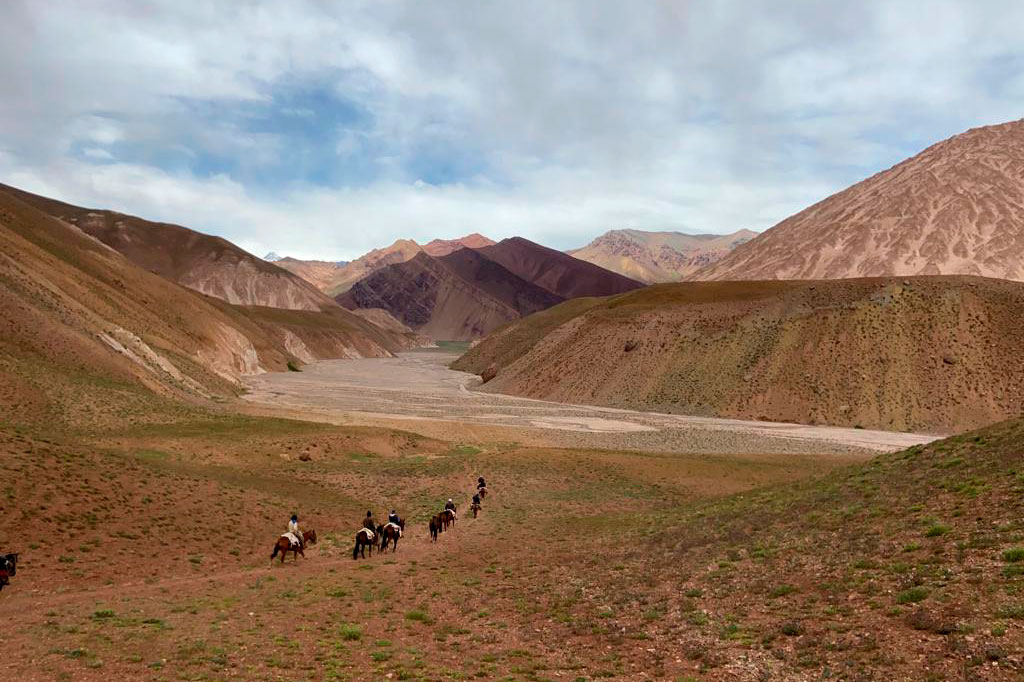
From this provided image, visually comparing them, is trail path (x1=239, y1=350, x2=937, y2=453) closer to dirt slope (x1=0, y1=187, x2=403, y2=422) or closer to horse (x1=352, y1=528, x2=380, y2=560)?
dirt slope (x1=0, y1=187, x2=403, y2=422)

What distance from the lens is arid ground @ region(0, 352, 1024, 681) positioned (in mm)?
11953

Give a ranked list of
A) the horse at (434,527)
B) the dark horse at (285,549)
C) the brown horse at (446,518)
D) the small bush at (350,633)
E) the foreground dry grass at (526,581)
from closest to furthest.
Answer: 1. the foreground dry grass at (526,581)
2. the small bush at (350,633)
3. the dark horse at (285,549)
4. the horse at (434,527)
5. the brown horse at (446,518)

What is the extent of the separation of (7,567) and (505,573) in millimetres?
14556

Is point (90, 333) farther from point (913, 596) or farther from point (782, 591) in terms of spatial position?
point (913, 596)

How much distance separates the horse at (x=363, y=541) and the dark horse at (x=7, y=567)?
1032cm

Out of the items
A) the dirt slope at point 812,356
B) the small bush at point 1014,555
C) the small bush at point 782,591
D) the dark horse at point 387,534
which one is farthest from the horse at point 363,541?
the dirt slope at point 812,356

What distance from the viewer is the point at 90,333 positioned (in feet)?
198

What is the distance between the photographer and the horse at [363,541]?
24103mm

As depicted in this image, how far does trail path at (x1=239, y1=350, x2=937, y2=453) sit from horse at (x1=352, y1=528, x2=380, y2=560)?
32.1 m

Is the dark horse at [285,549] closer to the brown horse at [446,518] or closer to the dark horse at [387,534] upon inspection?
A: the dark horse at [387,534]

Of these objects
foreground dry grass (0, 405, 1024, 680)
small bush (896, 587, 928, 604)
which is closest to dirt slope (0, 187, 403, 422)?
foreground dry grass (0, 405, 1024, 680)

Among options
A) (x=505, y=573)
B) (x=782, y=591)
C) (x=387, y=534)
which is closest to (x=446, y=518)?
(x=387, y=534)

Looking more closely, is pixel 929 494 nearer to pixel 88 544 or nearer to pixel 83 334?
pixel 88 544

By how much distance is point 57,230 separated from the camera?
350 ft
